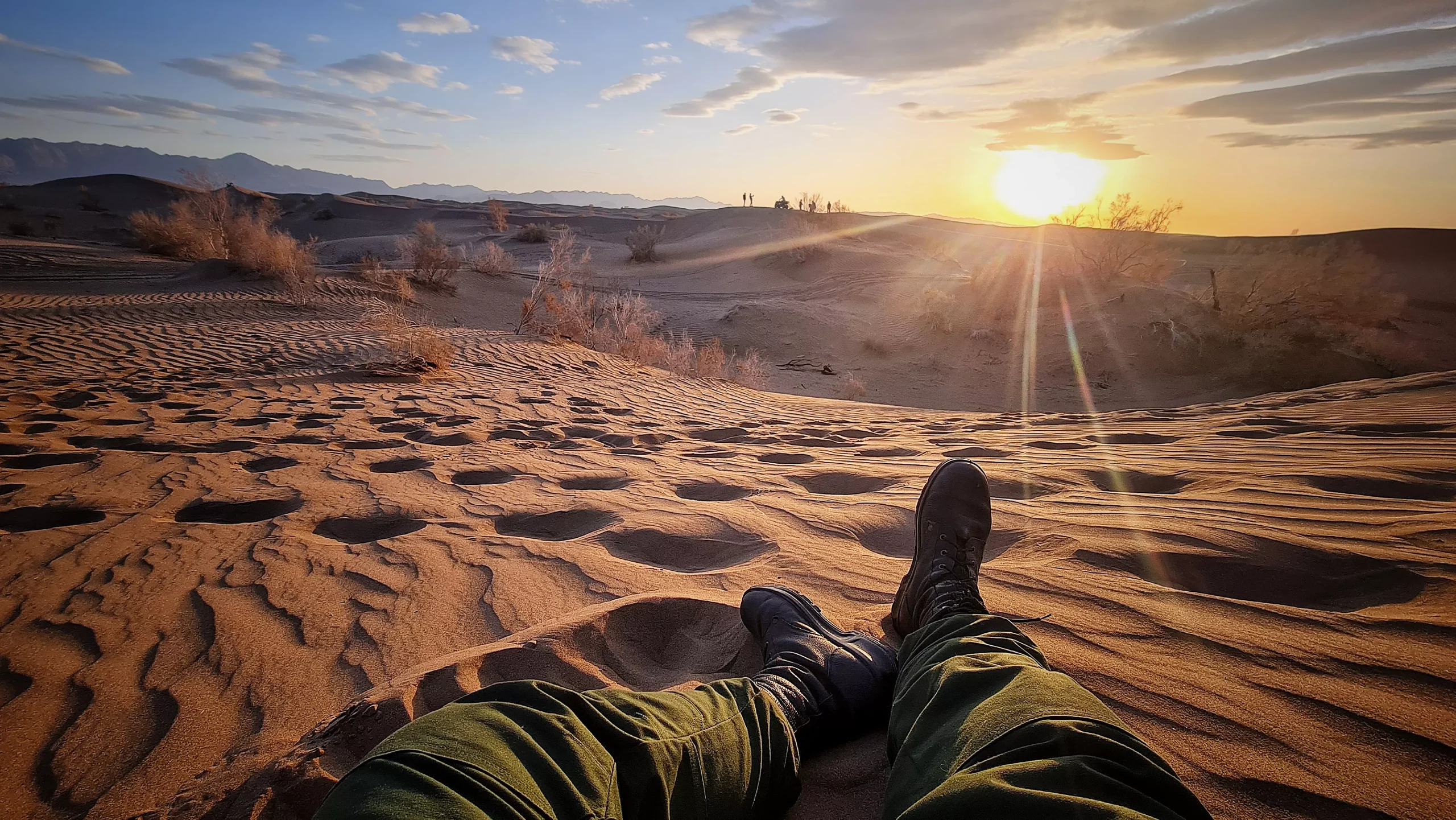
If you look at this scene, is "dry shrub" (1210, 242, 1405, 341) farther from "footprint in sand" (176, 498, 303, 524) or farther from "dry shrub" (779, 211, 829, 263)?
"dry shrub" (779, 211, 829, 263)

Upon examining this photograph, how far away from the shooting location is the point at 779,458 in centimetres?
389

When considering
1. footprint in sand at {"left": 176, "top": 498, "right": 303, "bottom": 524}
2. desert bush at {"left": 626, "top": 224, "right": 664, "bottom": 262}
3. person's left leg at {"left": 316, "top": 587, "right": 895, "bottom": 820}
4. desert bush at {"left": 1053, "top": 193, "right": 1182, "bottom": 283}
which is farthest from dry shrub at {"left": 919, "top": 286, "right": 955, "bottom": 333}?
desert bush at {"left": 626, "top": 224, "right": 664, "bottom": 262}

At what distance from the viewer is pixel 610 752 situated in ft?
3.15

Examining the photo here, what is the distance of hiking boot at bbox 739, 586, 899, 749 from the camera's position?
136 cm

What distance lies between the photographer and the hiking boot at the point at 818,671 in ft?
4.46

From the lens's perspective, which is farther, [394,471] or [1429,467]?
[394,471]

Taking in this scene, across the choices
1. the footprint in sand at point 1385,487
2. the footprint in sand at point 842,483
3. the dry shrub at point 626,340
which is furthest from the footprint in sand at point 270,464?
the dry shrub at point 626,340

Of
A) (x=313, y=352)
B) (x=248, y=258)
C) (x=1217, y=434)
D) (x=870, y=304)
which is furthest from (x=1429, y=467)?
(x=248, y=258)

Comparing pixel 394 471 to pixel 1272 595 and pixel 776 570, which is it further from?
pixel 1272 595

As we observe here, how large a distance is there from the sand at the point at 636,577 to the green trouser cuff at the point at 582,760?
0.20 metres

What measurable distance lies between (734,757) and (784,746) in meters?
0.15

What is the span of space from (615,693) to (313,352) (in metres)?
7.67

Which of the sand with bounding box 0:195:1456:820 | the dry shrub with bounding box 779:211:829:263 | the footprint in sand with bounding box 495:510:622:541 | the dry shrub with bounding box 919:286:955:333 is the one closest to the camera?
the sand with bounding box 0:195:1456:820

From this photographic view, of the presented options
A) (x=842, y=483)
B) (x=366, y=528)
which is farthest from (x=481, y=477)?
(x=842, y=483)
